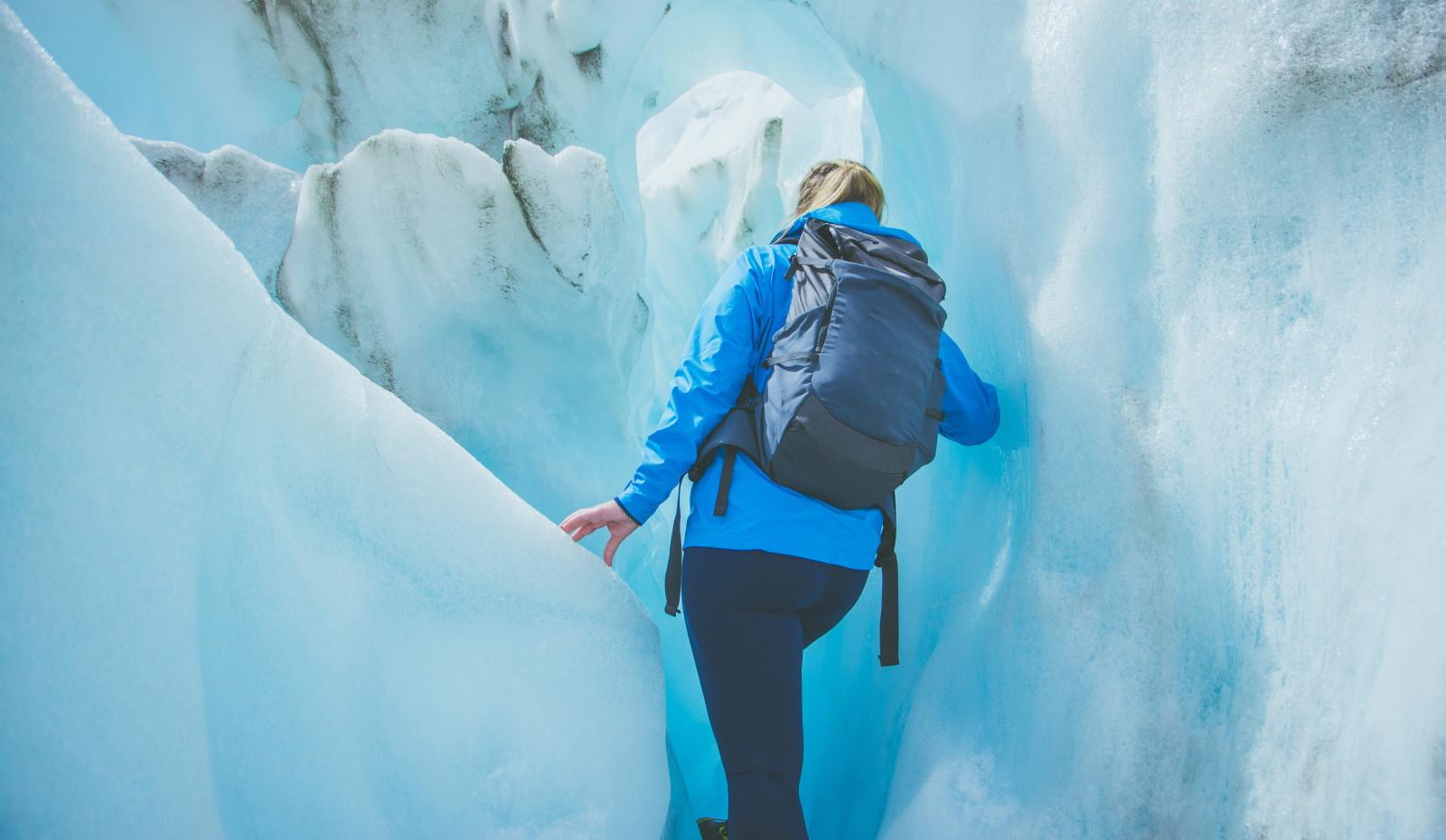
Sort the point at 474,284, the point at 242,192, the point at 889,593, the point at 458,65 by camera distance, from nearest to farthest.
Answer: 1. the point at 889,593
2. the point at 474,284
3. the point at 242,192
4. the point at 458,65

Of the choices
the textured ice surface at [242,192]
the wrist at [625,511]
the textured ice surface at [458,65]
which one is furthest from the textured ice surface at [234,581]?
the textured ice surface at [458,65]

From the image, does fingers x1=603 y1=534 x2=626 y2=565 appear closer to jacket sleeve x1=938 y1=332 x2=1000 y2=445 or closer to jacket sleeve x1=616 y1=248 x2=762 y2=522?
jacket sleeve x1=616 y1=248 x2=762 y2=522

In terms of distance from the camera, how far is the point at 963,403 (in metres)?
1.36

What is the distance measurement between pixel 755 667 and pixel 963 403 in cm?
66

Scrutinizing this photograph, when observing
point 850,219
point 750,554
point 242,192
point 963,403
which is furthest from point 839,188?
point 242,192

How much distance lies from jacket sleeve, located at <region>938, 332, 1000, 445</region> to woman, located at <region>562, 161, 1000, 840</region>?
0.26 meters

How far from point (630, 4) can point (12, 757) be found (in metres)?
2.80

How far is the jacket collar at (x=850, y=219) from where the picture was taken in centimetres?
127

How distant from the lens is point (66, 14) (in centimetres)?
291

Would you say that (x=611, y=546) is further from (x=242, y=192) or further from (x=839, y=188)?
(x=242, y=192)

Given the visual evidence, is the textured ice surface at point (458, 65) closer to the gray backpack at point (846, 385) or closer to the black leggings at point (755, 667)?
the gray backpack at point (846, 385)

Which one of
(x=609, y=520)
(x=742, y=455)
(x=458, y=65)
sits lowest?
(x=609, y=520)

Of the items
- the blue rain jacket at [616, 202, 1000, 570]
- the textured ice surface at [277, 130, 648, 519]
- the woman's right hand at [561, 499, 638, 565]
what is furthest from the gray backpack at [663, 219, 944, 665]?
the textured ice surface at [277, 130, 648, 519]

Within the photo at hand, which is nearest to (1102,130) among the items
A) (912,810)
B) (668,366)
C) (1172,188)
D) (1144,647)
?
(1172,188)
